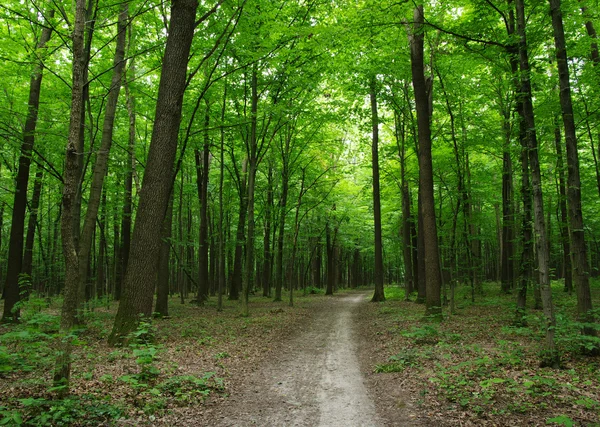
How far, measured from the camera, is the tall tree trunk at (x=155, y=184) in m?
7.86

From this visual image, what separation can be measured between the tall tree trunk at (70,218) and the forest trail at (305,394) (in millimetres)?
2097

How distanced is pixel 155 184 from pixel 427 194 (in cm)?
858

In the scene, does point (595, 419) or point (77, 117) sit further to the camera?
point (77, 117)

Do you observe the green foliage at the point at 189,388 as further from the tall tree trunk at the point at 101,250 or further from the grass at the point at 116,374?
the tall tree trunk at the point at 101,250

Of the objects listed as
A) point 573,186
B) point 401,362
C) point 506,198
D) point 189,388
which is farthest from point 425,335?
point 506,198

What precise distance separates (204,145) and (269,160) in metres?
7.96

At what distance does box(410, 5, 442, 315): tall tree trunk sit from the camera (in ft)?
38.4

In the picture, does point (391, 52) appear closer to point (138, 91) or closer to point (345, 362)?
point (138, 91)

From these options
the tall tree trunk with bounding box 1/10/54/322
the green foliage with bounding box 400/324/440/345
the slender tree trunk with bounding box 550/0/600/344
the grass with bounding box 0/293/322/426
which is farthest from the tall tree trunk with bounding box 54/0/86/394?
the tall tree trunk with bounding box 1/10/54/322

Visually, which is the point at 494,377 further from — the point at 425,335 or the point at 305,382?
the point at 305,382

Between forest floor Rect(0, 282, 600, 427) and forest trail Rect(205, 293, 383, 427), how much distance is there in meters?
0.02

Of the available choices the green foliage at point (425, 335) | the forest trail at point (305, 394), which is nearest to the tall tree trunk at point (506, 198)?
the green foliage at point (425, 335)

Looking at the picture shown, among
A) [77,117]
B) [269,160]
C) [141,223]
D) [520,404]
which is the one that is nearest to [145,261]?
[141,223]

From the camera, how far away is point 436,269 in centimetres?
1177
